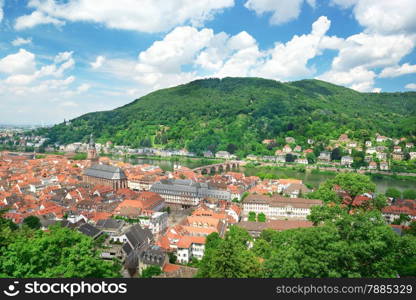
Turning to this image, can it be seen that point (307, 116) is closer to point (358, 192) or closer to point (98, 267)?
point (358, 192)

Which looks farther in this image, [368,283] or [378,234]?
[378,234]

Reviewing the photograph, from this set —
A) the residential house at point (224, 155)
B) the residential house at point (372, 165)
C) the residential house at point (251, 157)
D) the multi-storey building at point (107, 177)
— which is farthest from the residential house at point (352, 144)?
the multi-storey building at point (107, 177)

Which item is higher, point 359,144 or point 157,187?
point 359,144

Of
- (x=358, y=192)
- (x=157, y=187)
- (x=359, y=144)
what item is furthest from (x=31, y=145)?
(x=358, y=192)

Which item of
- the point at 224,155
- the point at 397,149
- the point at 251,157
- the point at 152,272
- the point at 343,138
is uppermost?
the point at 343,138

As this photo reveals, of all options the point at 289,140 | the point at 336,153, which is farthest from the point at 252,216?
the point at 289,140

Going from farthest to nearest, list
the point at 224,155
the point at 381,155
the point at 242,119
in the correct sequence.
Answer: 1. the point at 242,119
2. the point at 224,155
3. the point at 381,155

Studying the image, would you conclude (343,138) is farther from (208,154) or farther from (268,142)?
(208,154)

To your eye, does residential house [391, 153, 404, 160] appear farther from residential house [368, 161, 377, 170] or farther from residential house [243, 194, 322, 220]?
residential house [243, 194, 322, 220]
